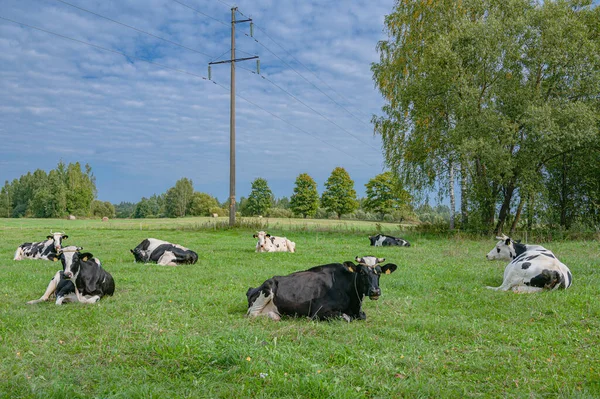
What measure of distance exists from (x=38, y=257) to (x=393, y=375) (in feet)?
50.3

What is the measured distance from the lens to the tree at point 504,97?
81.0 feet

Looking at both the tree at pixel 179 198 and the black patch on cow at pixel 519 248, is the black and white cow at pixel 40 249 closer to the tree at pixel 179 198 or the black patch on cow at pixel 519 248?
the black patch on cow at pixel 519 248

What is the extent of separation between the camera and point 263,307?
766 cm

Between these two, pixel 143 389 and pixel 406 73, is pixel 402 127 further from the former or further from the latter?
pixel 143 389

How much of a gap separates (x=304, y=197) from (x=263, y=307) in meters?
80.9

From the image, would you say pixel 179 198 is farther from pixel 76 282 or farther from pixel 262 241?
pixel 76 282

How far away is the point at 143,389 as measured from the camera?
15.2ft

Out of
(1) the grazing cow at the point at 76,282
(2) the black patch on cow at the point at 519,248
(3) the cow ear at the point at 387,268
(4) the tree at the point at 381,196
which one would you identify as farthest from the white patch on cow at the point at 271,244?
(4) the tree at the point at 381,196

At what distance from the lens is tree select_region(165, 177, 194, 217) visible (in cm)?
11226

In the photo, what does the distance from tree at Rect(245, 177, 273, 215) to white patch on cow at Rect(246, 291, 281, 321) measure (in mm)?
80392

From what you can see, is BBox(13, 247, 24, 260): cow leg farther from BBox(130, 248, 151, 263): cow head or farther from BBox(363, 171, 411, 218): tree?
BBox(363, 171, 411, 218): tree

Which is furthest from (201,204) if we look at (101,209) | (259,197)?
(101,209)

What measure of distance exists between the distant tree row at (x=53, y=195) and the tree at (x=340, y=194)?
49623 millimetres

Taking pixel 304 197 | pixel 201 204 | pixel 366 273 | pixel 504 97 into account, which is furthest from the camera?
pixel 201 204
